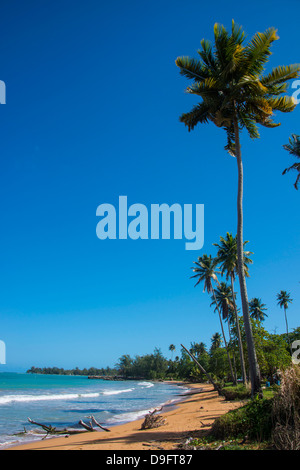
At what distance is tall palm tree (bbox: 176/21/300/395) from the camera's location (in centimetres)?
1355

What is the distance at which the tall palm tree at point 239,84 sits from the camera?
44.5 feet

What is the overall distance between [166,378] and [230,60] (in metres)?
107

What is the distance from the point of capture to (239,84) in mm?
13320

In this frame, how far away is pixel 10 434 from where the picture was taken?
660 inches

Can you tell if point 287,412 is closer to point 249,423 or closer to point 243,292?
point 249,423

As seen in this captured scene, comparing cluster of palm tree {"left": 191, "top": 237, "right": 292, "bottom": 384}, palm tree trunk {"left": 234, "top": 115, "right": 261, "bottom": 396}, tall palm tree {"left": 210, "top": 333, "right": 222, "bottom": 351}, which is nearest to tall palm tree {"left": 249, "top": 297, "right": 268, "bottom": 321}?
cluster of palm tree {"left": 191, "top": 237, "right": 292, "bottom": 384}

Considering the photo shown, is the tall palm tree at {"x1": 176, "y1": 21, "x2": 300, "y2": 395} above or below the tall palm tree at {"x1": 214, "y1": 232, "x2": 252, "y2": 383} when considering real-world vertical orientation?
above

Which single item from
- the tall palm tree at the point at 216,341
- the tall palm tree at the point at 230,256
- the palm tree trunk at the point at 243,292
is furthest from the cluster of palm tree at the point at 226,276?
the tall palm tree at the point at 216,341

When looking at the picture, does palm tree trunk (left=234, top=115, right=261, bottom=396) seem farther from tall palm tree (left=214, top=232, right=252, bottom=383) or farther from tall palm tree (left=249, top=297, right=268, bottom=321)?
tall palm tree (left=249, top=297, right=268, bottom=321)

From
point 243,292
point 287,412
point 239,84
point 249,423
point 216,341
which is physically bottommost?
point 216,341

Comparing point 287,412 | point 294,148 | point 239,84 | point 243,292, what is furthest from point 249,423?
point 294,148

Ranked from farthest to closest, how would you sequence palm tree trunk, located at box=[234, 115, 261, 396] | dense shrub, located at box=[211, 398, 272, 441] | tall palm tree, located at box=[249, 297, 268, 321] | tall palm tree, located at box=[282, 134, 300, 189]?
tall palm tree, located at box=[249, 297, 268, 321]
tall palm tree, located at box=[282, 134, 300, 189]
palm tree trunk, located at box=[234, 115, 261, 396]
dense shrub, located at box=[211, 398, 272, 441]
